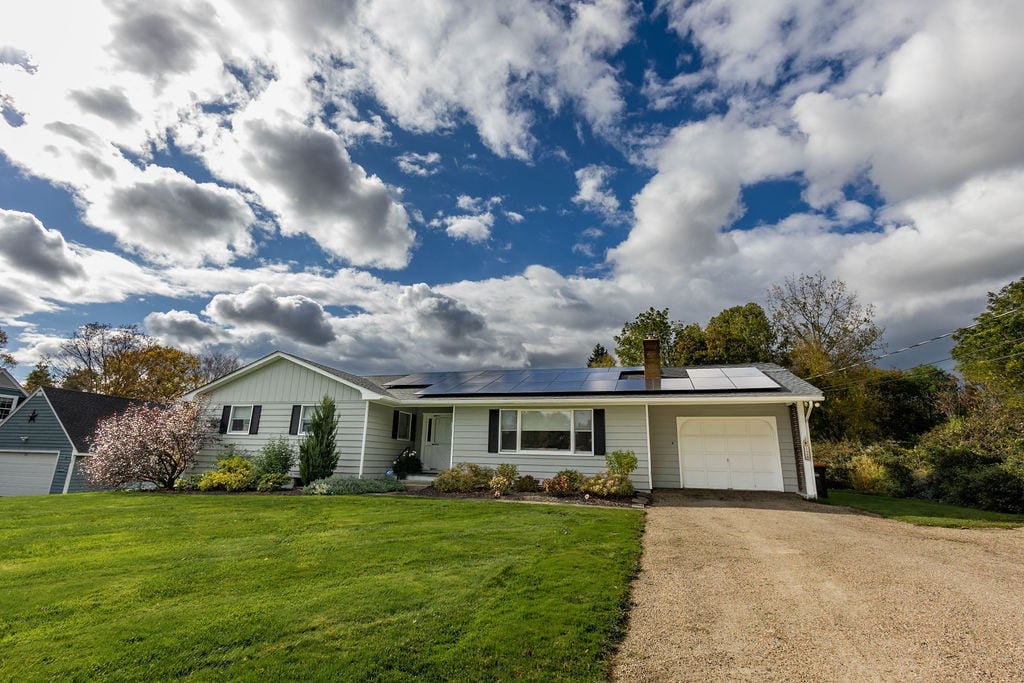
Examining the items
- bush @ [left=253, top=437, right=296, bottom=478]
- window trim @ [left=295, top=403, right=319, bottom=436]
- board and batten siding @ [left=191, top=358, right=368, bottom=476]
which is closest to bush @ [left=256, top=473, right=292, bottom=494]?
bush @ [left=253, top=437, right=296, bottom=478]

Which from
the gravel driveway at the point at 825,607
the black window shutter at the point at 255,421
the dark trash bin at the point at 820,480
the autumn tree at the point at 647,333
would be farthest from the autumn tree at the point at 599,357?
the gravel driveway at the point at 825,607

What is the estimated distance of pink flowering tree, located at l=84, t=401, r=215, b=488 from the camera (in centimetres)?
1391

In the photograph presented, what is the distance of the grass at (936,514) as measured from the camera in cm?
909

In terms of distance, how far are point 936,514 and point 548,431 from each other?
9.42 m

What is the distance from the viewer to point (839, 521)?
902cm

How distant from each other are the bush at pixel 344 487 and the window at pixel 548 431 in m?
3.84

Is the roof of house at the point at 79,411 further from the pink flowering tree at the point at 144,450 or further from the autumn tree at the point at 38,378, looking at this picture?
the autumn tree at the point at 38,378

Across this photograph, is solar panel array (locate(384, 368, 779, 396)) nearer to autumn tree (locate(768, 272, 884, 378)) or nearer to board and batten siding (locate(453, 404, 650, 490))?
board and batten siding (locate(453, 404, 650, 490))

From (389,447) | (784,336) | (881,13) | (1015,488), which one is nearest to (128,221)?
(389,447)

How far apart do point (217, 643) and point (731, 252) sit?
59.3 ft

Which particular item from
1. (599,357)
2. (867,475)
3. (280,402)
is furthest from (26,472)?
(599,357)

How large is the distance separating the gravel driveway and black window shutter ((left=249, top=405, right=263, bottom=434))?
46.2 ft

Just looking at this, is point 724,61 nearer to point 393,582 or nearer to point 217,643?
point 393,582

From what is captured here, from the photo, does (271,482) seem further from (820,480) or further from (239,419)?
(820,480)
